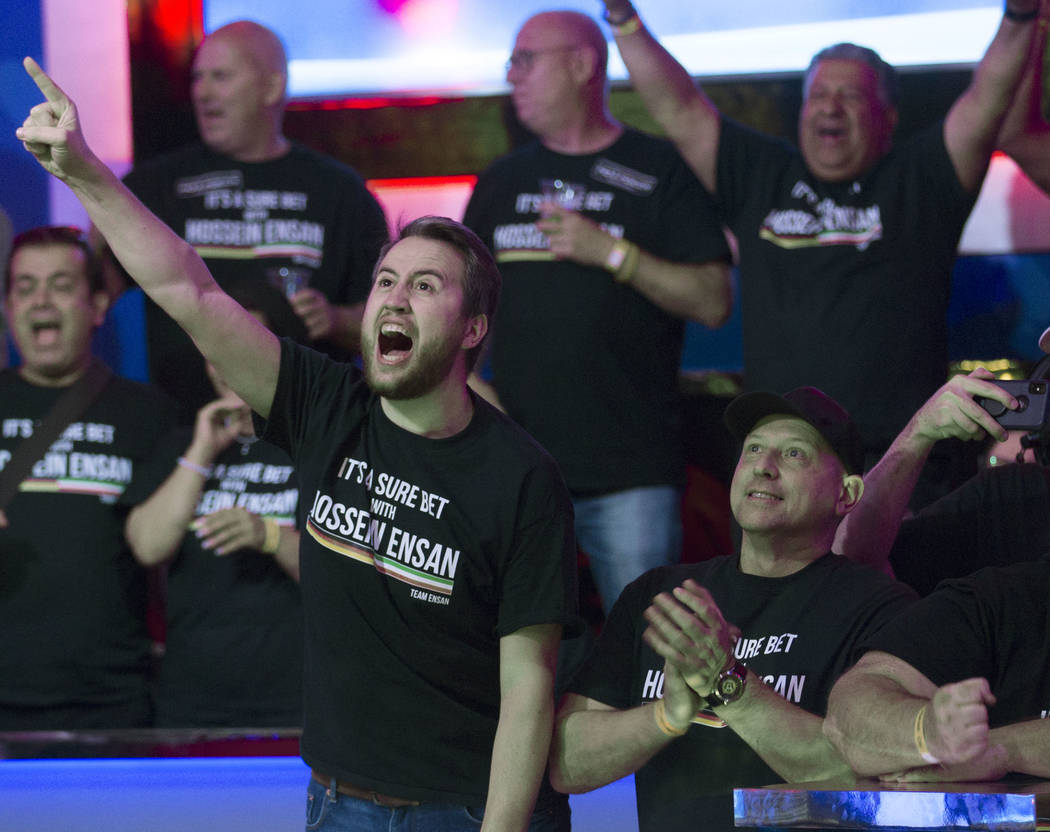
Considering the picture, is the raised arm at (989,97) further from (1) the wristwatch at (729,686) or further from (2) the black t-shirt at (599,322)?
(1) the wristwatch at (729,686)

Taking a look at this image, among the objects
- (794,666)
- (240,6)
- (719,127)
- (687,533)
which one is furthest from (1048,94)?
(240,6)

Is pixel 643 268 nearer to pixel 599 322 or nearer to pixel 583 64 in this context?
pixel 599 322

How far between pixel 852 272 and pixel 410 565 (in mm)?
1730

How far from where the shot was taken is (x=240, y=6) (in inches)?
192

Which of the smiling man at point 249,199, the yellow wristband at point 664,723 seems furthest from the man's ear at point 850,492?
the smiling man at point 249,199

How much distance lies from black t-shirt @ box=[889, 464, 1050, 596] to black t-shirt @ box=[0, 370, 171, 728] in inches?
74.6

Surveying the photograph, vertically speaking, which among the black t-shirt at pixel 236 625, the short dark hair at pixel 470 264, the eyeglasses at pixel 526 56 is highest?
the eyeglasses at pixel 526 56

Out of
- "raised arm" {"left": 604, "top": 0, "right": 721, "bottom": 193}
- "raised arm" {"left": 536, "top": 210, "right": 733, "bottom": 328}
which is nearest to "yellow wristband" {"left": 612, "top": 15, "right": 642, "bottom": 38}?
"raised arm" {"left": 604, "top": 0, "right": 721, "bottom": 193}

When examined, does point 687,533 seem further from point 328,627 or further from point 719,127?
point 328,627

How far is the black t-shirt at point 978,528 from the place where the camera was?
115 inches

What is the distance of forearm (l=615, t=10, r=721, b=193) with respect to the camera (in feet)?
12.1

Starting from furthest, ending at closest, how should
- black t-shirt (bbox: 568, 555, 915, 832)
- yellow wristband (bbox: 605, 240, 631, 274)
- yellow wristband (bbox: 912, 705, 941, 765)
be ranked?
yellow wristband (bbox: 605, 240, 631, 274)
black t-shirt (bbox: 568, 555, 915, 832)
yellow wristband (bbox: 912, 705, 941, 765)

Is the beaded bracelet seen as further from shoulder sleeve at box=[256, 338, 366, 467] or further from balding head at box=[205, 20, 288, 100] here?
balding head at box=[205, 20, 288, 100]

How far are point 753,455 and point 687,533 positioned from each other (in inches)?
47.9
